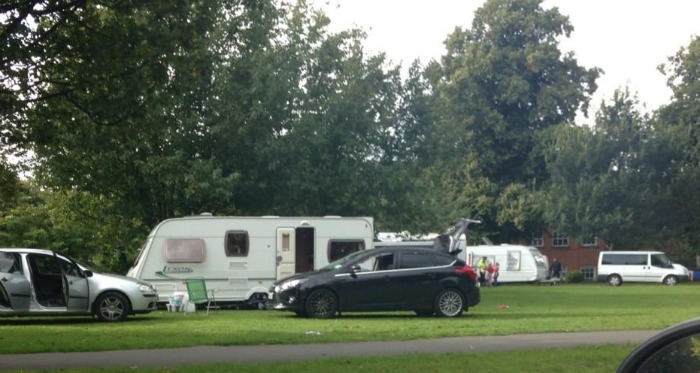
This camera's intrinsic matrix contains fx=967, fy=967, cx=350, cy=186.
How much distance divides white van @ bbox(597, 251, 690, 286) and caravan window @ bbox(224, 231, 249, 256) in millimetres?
32515

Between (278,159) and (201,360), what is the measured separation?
1909cm

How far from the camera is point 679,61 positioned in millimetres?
62656

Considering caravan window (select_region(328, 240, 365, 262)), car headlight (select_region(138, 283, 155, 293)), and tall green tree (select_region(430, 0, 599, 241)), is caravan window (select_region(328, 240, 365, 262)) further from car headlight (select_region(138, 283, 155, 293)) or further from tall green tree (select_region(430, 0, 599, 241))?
tall green tree (select_region(430, 0, 599, 241))

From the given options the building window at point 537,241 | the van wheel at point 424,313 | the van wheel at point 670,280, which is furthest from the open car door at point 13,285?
the building window at point 537,241

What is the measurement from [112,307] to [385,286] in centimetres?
598

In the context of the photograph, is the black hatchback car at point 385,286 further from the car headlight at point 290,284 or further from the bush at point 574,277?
the bush at point 574,277

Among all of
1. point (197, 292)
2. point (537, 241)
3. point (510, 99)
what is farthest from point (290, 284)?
point (537, 241)

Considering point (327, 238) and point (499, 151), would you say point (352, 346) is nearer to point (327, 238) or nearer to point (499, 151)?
point (327, 238)

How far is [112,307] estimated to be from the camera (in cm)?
2109

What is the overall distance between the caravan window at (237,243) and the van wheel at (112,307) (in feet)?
21.9

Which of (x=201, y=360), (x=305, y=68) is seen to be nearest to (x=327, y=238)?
(x=305, y=68)

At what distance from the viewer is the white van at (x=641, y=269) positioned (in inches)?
2131

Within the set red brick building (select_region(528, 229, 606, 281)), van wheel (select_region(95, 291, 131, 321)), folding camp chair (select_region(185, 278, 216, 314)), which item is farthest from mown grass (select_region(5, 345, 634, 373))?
red brick building (select_region(528, 229, 606, 281))

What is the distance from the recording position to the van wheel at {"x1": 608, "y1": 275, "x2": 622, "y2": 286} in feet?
180
